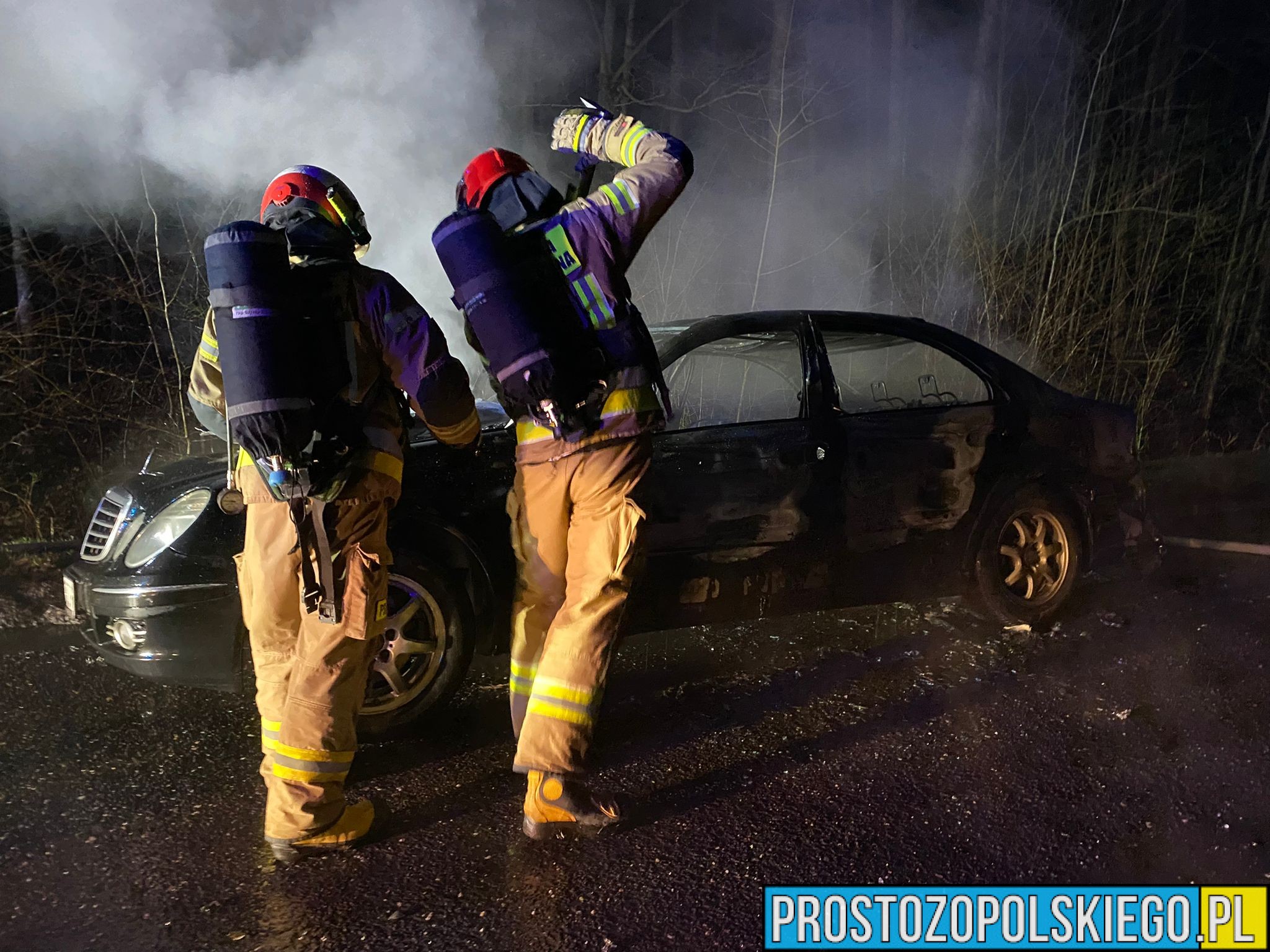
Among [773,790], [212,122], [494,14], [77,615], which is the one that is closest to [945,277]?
[494,14]

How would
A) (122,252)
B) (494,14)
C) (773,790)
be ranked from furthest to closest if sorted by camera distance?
(494,14) < (122,252) < (773,790)

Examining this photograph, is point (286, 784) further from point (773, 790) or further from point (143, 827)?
point (773, 790)

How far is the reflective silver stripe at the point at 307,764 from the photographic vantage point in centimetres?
246

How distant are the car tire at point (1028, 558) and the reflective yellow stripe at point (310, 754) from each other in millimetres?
2878

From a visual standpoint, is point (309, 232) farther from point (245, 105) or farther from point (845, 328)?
point (245, 105)

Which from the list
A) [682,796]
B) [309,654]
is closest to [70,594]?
[309,654]

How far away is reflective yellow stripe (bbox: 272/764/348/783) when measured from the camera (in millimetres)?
2465

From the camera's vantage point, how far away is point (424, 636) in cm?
321

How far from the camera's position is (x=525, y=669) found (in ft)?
9.44

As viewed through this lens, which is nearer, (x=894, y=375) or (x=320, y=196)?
(x=320, y=196)

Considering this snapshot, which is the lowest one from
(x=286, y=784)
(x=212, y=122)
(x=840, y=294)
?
(x=286, y=784)

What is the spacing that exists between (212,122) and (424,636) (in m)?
3.38

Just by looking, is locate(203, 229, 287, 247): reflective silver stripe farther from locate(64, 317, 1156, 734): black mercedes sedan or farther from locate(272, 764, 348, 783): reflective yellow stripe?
locate(272, 764, 348, 783): reflective yellow stripe

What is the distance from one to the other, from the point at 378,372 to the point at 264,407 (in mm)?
373
